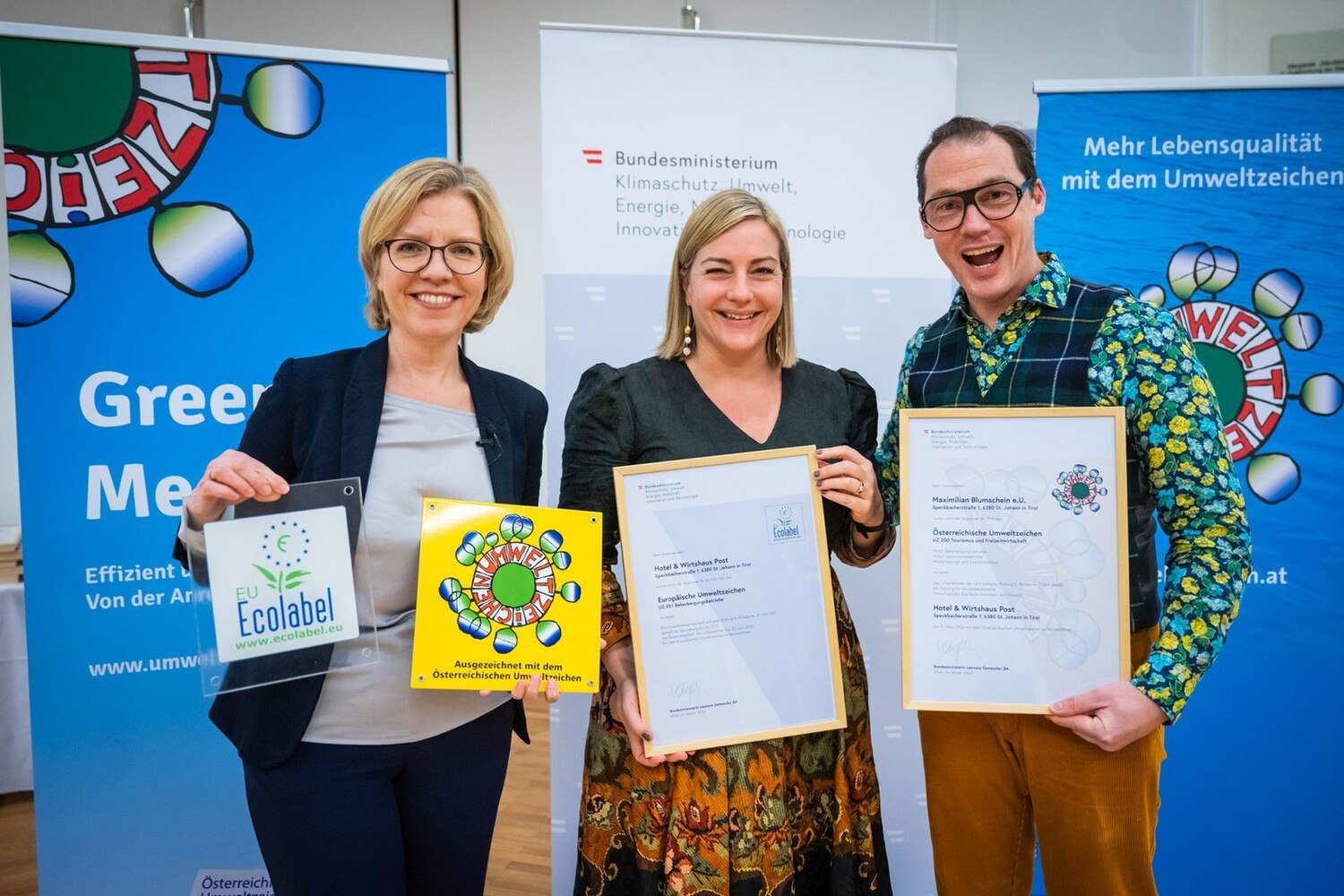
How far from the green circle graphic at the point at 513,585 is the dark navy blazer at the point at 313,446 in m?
0.16

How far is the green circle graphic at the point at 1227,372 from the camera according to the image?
2.84 meters

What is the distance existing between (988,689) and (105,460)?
8.04 feet

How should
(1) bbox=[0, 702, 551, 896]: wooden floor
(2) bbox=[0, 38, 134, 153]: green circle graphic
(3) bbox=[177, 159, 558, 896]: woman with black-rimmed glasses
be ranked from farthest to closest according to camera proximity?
(1) bbox=[0, 702, 551, 896]: wooden floor, (2) bbox=[0, 38, 134, 153]: green circle graphic, (3) bbox=[177, 159, 558, 896]: woman with black-rimmed glasses

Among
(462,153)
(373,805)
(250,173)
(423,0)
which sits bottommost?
(373,805)

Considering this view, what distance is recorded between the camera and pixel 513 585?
1648 millimetres

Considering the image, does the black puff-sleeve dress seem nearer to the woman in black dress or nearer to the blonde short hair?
the woman in black dress

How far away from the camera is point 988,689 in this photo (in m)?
1.62

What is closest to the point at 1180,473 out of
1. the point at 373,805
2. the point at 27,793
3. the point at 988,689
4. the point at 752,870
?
the point at 988,689

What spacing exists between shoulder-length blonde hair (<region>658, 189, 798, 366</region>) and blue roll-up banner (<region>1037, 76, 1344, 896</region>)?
154 cm

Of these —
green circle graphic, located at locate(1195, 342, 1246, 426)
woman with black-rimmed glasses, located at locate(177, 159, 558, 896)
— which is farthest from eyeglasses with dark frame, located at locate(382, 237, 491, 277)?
green circle graphic, located at locate(1195, 342, 1246, 426)

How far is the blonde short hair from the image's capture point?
169cm

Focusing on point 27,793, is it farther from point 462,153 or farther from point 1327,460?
point 1327,460

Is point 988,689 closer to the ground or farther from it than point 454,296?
closer to the ground
